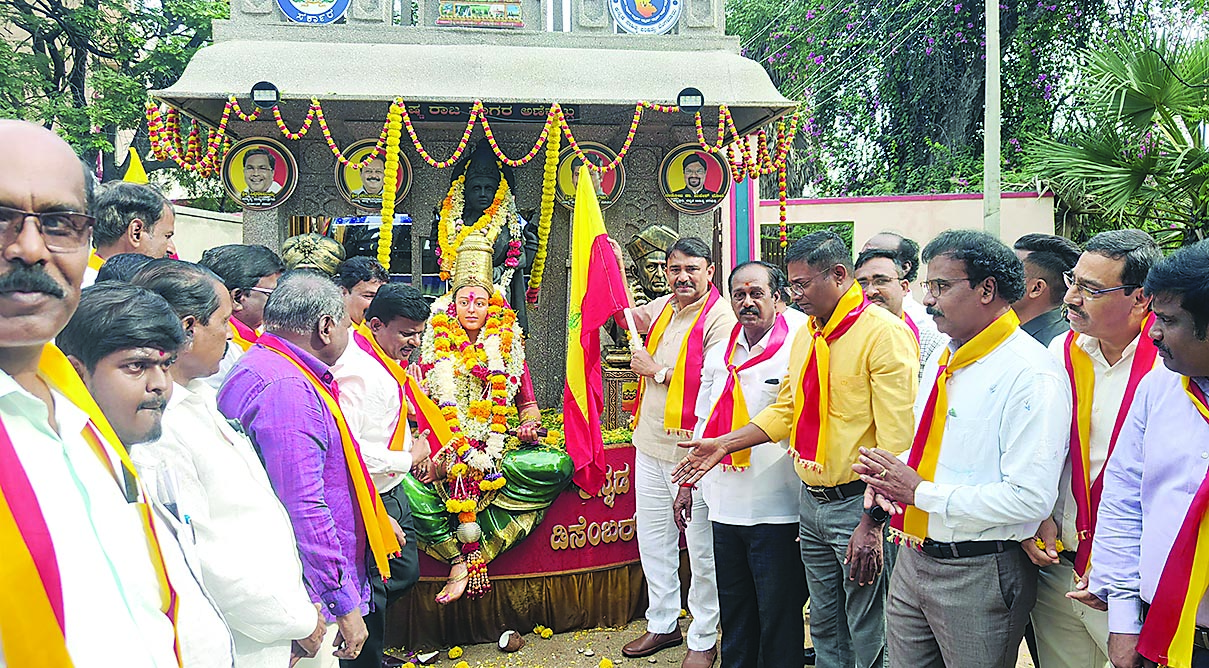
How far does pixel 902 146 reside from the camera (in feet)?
55.6

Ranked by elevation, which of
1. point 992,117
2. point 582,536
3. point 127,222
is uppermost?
point 992,117

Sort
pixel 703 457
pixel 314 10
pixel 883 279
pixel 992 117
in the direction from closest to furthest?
pixel 703 457
pixel 883 279
pixel 314 10
pixel 992 117

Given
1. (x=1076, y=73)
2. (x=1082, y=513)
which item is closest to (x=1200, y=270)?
(x=1082, y=513)

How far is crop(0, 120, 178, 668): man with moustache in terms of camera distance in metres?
1.21

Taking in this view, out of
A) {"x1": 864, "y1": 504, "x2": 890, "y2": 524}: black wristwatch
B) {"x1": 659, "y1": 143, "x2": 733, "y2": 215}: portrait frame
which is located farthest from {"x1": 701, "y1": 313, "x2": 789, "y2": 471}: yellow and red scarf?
{"x1": 659, "y1": 143, "x2": 733, "y2": 215}: portrait frame

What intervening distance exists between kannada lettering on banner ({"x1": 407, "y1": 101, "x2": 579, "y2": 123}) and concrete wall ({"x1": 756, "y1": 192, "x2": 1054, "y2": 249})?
A: 654 centimetres

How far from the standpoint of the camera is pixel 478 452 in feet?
16.5

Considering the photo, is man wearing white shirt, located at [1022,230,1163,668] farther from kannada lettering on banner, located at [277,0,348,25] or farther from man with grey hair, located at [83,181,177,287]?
kannada lettering on banner, located at [277,0,348,25]

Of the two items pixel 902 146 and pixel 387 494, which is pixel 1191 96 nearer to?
pixel 387 494

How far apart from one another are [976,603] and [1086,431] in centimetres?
64

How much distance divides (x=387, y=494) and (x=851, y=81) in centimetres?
1564

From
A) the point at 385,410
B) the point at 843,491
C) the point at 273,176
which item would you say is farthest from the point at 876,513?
the point at 273,176

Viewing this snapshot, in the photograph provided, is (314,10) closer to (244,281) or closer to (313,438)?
(244,281)

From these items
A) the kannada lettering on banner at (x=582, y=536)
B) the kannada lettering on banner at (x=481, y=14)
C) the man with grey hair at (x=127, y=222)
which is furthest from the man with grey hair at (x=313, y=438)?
the kannada lettering on banner at (x=481, y=14)
